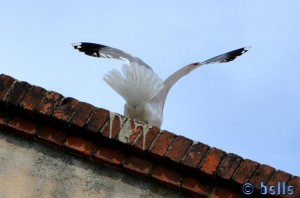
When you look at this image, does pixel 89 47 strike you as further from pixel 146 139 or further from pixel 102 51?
pixel 146 139

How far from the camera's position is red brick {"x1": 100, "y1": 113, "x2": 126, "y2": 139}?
16.5ft

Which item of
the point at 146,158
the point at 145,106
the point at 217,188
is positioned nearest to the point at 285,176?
the point at 217,188

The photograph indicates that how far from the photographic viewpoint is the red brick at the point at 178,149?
5.00m

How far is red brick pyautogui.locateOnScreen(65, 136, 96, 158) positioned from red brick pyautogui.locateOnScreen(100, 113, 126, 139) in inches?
5.4

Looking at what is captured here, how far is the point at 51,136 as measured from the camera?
16.6ft

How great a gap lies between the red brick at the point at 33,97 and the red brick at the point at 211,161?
1.15 metres

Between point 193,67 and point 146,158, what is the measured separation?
6.97ft

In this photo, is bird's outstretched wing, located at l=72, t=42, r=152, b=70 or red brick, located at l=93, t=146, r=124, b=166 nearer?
red brick, located at l=93, t=146, r=124, b=166

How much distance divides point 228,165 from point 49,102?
4.09 feet

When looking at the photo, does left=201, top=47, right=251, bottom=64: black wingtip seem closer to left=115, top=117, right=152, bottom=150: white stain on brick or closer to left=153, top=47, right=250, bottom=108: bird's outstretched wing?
left=153, top=47, right=250, bottom=108: bird's outstretched wing

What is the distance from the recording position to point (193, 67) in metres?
7.04

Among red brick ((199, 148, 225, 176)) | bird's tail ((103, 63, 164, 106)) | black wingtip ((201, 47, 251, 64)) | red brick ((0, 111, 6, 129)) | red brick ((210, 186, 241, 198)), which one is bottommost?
red brick ((0, 111, 6, 129))

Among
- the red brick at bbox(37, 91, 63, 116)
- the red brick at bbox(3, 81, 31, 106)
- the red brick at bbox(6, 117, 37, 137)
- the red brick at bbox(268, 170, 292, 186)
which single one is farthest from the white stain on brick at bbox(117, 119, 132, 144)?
the red brick at bbox(268, 170, 292, 186)

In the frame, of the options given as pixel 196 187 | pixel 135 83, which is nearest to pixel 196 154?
pixel 196 187
